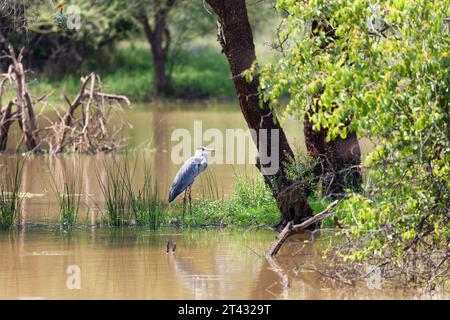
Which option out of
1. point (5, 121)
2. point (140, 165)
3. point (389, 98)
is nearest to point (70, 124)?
point (5, 121)

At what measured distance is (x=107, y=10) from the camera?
129ft

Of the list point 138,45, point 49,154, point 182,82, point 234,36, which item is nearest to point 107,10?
point 182,82

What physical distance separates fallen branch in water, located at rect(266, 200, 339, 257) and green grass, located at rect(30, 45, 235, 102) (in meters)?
27.1

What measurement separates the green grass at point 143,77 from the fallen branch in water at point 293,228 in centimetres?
2710

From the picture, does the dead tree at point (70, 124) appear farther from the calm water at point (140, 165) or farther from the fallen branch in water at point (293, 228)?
the fallen branch in water at point (293, 228)

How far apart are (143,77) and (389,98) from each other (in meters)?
34.1

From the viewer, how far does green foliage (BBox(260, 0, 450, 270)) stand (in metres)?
8.39

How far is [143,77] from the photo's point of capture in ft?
138

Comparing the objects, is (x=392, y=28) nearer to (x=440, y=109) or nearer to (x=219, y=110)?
(x=440, y=109)

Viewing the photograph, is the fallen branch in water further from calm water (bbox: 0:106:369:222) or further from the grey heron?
the grey heron

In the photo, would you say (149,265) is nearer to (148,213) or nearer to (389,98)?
(148,213)

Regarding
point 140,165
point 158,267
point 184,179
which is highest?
point 140,165

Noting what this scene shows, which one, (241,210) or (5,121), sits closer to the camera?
(241,210)

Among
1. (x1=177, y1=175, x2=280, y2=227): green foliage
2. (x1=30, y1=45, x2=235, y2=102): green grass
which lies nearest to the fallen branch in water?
(x1=177, y1=175, x2=280, y2=227): green foliage
